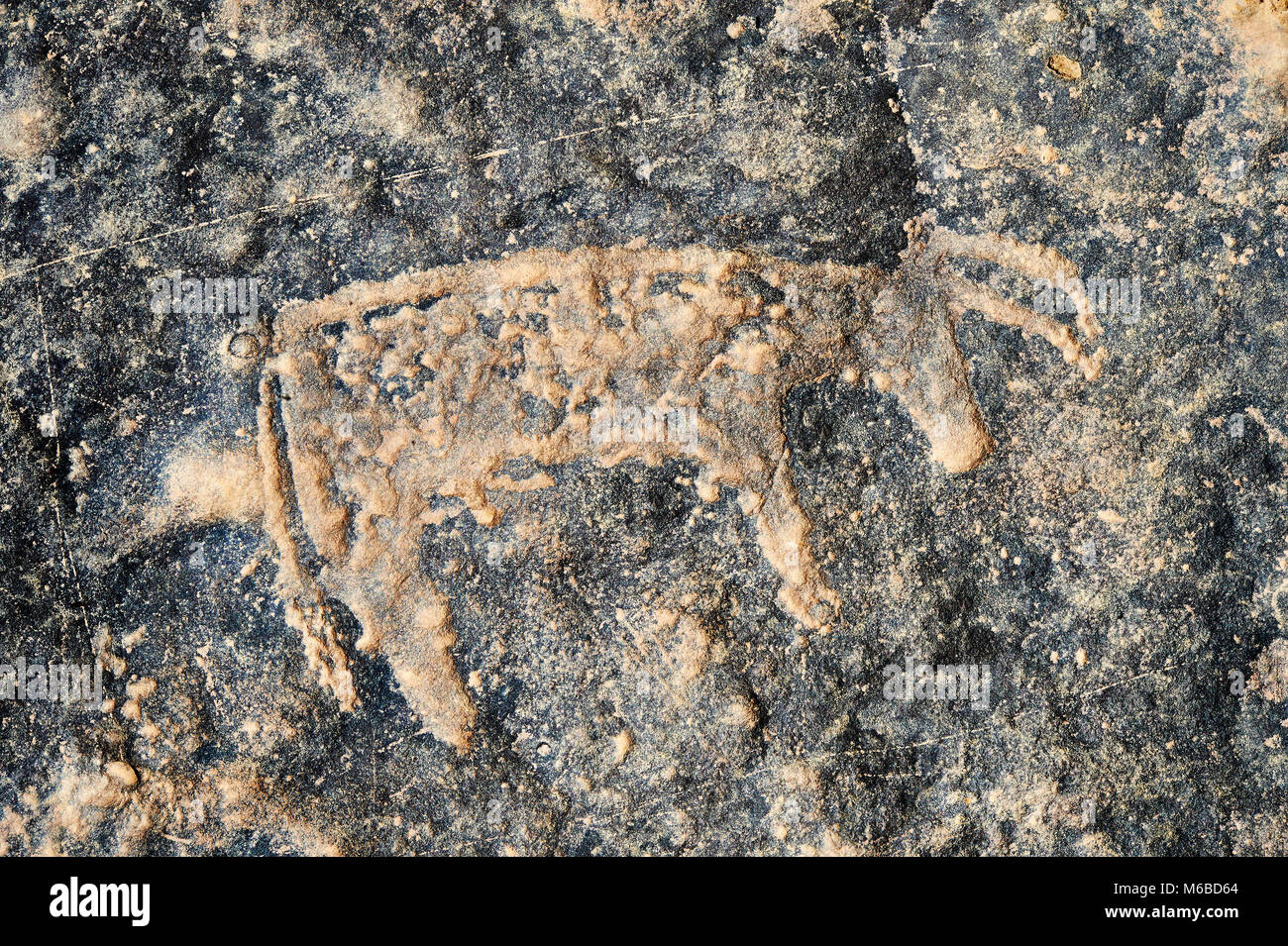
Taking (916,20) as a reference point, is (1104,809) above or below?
below

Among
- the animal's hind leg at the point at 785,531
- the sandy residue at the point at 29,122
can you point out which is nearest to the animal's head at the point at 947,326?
the animal's hind leg at the point at 785,531

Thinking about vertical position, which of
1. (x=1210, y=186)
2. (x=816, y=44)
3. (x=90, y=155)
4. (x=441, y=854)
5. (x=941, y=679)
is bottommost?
(x=441, y=854)

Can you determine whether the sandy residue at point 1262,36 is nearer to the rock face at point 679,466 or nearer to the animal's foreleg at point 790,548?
the rock face at point 679,466

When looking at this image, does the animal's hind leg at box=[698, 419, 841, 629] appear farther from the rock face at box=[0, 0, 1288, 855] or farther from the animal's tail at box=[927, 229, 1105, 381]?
the animal's tail at box=[927, 229, 1105, 381]

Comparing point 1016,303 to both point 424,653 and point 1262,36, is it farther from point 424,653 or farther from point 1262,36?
point 424,653

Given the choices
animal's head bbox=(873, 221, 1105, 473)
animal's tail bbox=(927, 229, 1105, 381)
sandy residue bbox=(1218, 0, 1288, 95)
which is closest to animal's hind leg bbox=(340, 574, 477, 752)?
animal's head bbox=(873, 221, 1105, 473)

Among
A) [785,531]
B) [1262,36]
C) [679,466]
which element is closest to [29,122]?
[679,466]

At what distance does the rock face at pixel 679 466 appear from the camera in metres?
1.55

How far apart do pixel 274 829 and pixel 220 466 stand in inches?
21.5

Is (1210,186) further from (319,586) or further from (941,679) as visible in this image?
(319,586)

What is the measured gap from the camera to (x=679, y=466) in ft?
5.16

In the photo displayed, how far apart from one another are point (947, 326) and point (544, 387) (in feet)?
2.00

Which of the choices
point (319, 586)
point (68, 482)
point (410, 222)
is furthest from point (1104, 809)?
point (68, 482)

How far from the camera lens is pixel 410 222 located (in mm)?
1604
